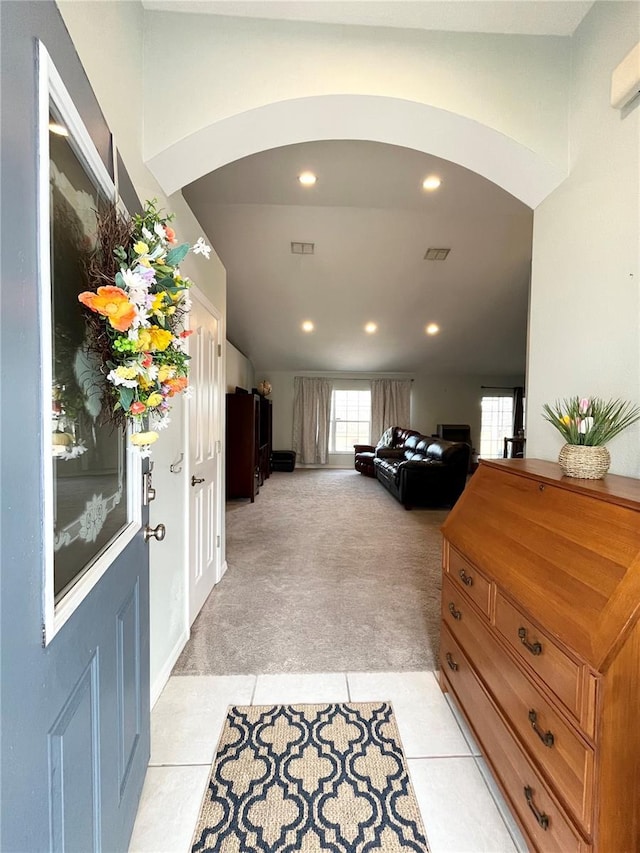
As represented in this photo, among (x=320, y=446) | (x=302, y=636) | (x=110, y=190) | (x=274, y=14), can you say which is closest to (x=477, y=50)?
(x=274, y=14)

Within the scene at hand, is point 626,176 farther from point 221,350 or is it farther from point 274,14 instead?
point 221,350

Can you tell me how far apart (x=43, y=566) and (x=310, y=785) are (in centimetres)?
127

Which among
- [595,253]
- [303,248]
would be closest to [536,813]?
[595,253]

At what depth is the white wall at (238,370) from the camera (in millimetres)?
6148

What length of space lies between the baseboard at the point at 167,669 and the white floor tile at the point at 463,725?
1302 mm

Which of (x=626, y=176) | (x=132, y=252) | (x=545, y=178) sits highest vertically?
(x=545, y=178)

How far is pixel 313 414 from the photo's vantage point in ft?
29.1

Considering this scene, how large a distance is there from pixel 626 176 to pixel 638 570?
133 cm

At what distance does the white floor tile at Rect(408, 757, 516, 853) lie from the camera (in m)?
1.12

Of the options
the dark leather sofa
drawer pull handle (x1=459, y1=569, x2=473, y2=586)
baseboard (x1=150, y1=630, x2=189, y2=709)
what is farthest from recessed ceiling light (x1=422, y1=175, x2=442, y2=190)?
baseboard (x1=150, y1=630, x2=189, y2=709)

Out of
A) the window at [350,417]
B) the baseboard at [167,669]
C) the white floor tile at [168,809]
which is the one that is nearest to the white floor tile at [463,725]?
the white floor tile at [168,809]

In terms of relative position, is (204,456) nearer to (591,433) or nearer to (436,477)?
(591,433)

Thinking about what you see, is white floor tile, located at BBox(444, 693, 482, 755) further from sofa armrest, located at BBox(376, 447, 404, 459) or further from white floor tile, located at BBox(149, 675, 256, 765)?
sofa armrest, located at BBox(376, 447, 404, 459)

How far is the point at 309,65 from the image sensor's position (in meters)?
1.51
